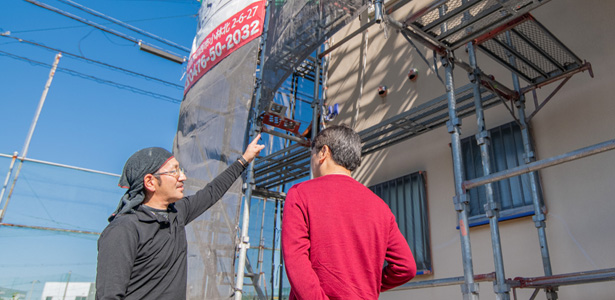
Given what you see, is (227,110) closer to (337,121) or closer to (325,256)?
(337,121)

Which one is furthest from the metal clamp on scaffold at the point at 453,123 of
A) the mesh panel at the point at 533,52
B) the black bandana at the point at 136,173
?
the black bandana at the point at 136,173

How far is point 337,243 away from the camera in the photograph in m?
1.42

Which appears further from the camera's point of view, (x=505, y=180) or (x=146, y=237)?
(x=505, y=180)

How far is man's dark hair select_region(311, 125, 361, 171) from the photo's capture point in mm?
1666

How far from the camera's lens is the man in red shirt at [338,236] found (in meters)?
1.36

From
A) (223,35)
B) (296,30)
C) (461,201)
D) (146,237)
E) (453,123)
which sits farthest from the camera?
(223,35)

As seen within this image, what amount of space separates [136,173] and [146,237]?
312 millimetres

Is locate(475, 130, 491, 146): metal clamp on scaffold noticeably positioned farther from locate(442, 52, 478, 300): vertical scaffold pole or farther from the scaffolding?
locate(442, 52, 478, 300): vertical scaffold pole

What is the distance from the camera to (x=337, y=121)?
7.39m

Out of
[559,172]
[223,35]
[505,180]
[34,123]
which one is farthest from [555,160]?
[34,123]

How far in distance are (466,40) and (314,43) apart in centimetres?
177

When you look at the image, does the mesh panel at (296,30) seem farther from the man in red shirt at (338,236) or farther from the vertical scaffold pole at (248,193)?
the man in red shirt at (338,236)

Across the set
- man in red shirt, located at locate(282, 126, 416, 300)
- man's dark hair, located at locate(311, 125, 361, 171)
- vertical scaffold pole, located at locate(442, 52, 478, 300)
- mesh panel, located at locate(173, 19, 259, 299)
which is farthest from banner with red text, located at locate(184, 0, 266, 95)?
man in red shirt, located at locate(282, 126, 416, 300)

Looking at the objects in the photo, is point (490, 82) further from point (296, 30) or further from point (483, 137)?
point (296, 30)
